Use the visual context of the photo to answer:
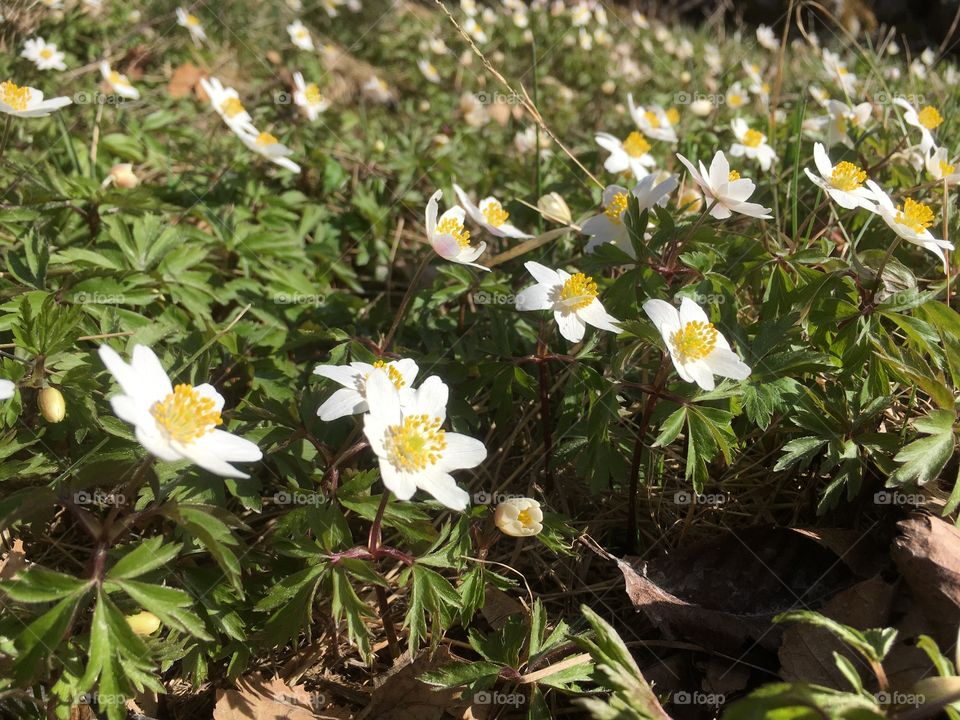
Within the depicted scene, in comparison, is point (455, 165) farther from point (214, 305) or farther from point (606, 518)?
point (606, 518)

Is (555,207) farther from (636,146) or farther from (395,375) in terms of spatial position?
(395,375)

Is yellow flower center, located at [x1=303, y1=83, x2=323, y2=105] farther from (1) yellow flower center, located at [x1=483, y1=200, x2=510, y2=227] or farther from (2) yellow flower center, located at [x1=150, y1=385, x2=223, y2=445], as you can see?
(2) yellow flower center, located at [x1=150, y1=385, x2=223, y2=445]

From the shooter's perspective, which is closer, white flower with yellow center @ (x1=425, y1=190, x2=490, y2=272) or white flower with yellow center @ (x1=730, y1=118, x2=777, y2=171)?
white flower with yellow center @ (x1=425, y1=190, x2=490, y2=272)

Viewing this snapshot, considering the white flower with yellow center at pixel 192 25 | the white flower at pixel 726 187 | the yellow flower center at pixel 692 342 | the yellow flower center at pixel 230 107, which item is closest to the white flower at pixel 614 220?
the white flower at pixel 726 187

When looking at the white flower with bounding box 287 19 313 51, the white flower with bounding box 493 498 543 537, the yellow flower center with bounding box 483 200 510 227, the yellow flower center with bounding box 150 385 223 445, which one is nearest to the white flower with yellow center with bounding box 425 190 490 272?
the yellow flower center with bounding box 483 200 510 227

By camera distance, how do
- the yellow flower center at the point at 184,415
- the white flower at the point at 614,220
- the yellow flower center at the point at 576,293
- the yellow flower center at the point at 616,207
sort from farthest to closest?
1. the yellow flower center at the point at 616,207
2. the white flower at the point at 614,220
3. the yellow flower center at the point at 576,293
4. the yellow flower center at the point at 184,415

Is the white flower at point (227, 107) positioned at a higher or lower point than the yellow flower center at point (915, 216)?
lower

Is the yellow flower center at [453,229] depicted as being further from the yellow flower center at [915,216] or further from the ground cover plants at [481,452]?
the yellow flower center at [915,216]
